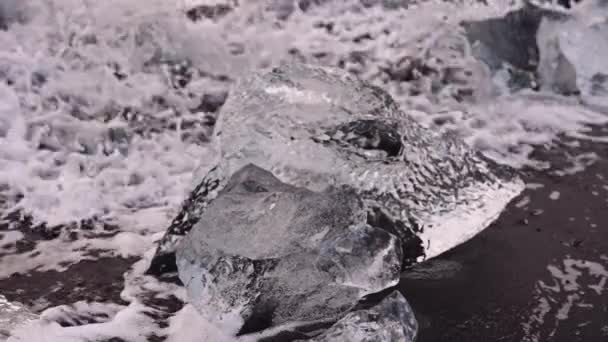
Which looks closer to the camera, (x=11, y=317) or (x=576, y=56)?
(x=11, y=317)

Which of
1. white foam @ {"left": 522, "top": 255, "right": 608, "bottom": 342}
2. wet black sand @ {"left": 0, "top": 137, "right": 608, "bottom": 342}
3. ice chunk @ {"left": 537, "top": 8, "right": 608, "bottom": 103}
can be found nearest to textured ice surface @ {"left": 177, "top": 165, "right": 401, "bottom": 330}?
wet black sand @ {"left": 0, "top": 137, "right": 608, "bottom": 342}

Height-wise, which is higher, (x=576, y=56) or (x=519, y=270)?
(x=576, y=56)

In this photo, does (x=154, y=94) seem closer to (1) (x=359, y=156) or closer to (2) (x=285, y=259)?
(1) (x=359, y=156)

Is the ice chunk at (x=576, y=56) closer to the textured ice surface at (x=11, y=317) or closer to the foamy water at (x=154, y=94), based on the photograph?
the foamy water at (x=154, y=94)

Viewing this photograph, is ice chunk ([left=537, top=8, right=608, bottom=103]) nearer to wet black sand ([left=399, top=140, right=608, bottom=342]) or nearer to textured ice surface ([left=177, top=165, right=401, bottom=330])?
wet black sand ([left=399, top=140, right=608, bottom=342])

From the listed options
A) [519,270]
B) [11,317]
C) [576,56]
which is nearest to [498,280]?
Answer: [519,270]

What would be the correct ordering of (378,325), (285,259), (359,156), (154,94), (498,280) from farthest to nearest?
(154,94)
(359,156)
(498,280)
(285,259)
(378,325)

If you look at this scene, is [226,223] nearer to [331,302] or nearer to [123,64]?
[331,302]

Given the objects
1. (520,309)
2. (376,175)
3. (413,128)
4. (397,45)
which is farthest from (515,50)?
(520,309)
